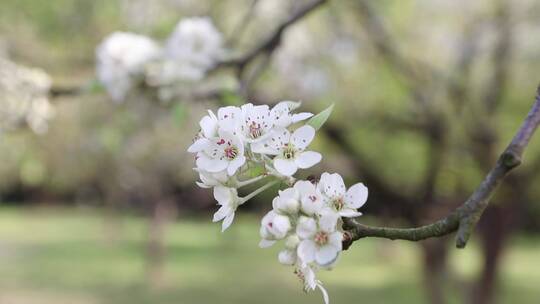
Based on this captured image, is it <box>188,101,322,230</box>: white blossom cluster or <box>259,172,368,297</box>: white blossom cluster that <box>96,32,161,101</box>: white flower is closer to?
<box>188,101,322,230</box>: white blossom cluster

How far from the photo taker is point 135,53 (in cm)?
307

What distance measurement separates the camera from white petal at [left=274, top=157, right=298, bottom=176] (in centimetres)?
114

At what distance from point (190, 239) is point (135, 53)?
22.7 meters

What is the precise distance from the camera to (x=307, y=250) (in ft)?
3.63

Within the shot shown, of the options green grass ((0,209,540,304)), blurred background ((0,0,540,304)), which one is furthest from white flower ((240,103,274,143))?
green grass ((0,209,540,304))

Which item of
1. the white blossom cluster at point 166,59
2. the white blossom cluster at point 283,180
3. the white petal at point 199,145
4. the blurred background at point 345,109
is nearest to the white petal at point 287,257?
the white blossom cluster at point 283,180

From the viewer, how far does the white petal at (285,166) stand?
114cm

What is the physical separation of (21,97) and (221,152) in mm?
2451

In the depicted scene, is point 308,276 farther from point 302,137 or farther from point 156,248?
point 156,248

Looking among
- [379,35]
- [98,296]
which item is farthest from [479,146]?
[98,296]

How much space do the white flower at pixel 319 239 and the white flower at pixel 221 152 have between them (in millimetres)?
143

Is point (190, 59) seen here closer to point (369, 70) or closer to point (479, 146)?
point (479, 146)

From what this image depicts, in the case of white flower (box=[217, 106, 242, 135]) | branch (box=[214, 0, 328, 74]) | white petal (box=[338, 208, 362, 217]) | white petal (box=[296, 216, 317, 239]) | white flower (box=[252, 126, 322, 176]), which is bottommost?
white petal (box=[338, 208, 362, 217])

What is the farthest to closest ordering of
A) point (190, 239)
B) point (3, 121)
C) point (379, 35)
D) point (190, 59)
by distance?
1. point (190, 239)
2. point (379, 35)
3. point (3, 121)
4. point (190, 59)
